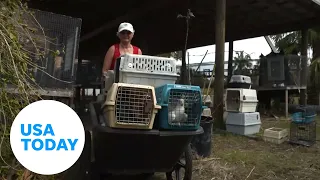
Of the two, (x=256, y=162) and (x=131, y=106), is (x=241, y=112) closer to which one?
(x=256, y=162)

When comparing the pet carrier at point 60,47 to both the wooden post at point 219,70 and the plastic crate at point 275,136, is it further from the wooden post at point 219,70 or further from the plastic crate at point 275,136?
the plastic crate at point 275,136

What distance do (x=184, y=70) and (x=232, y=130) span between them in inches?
217

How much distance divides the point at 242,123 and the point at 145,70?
427 centimetres

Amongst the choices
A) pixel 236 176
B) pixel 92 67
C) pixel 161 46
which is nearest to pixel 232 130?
pixel 236 176

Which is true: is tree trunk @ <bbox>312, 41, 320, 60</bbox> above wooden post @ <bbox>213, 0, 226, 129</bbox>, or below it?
above

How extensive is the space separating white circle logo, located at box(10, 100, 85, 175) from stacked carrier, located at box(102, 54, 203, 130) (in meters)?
0.83

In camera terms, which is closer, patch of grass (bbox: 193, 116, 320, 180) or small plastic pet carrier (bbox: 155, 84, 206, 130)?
small plastic pet carrier (bbox: 155, 84, 206, 130)

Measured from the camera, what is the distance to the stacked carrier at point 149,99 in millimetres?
2623

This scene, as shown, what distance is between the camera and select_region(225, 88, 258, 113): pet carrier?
22.4ft

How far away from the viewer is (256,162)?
471cm

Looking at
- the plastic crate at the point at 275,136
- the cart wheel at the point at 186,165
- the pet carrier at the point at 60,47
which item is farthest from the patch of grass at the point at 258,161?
the pet carrier at the point at 60,47

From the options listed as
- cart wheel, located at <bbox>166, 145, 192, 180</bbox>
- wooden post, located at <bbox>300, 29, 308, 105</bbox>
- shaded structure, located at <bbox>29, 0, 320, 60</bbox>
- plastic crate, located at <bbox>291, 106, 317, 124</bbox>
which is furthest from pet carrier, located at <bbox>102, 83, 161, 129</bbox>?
wooden post, located at <bbox>300, 29, 308, 105</bbox>

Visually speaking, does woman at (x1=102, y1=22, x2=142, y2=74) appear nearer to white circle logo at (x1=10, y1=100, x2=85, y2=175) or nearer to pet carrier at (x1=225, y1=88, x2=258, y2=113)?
white circle logo at (x1=10, y1=100, x2=85, y2=175)

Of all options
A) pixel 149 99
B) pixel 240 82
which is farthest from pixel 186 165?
pixel 240 82
